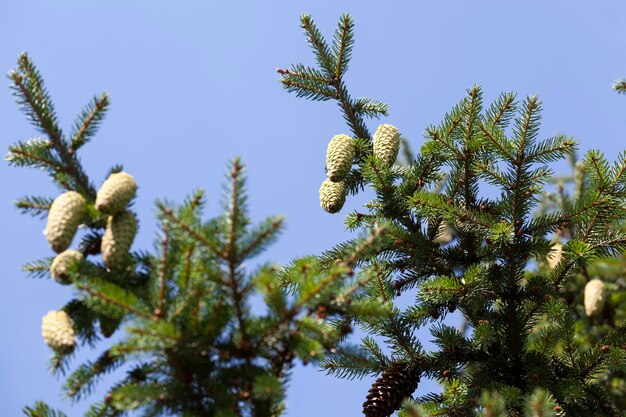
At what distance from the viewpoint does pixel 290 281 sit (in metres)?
3.98

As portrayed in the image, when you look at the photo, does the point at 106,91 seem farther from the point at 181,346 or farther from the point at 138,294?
the point at 181,346

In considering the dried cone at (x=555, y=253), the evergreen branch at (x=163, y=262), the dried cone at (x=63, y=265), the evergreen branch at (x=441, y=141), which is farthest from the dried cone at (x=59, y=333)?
the dried cone at (x=555, y=253)

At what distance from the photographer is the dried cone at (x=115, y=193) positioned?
2.59m

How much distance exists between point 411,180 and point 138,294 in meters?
1.99

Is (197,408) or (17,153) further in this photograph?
(17,153)

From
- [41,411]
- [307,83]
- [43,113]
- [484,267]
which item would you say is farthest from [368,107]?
[41,411]

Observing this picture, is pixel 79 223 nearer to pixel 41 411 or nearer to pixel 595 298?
pixel 41 411

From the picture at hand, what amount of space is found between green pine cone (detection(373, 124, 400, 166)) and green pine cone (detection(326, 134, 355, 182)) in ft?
0.55

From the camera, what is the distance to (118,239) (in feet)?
8.51

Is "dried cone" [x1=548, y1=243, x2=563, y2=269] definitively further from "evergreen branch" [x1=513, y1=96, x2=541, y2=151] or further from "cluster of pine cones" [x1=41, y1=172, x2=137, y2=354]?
"cluster of pine cones" [x1=41, y1=172, x2=137, y2=354]

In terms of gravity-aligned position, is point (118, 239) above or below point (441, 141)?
below

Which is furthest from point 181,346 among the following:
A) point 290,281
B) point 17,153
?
point 290,281

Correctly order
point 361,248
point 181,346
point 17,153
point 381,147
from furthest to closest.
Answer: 1. point 381,147
2. point 17,153
3. point 361,248
4. point 181,346

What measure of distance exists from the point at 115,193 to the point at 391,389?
1694 mm
